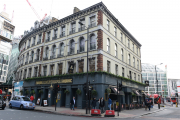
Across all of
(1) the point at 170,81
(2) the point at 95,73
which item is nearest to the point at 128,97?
(2) the point at 95,73

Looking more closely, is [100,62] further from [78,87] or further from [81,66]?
[78,87]

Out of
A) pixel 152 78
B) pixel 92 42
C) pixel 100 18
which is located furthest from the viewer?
pixel 152 78

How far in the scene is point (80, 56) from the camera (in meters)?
23.9

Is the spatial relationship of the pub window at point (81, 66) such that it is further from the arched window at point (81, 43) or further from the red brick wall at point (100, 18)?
the red brick wall at point (100, 18)

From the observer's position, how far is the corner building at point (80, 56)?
22.2m

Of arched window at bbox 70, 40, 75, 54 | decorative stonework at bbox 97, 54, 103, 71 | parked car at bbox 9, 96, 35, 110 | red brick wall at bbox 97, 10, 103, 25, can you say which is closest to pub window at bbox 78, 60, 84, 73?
arched window at bbox 70, 40, 75, 54

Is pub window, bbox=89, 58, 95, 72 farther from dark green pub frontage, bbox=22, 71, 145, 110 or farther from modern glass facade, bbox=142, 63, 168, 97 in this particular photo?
modern glass facade, bbox=142, 63, 168, 97

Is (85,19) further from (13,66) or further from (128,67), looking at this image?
(13,66)

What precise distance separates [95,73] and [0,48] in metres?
90.5

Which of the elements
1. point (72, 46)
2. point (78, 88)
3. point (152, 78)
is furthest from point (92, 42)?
point (152, 78)

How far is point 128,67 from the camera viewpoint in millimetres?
30781

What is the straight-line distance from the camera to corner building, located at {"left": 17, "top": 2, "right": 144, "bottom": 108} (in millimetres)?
22219

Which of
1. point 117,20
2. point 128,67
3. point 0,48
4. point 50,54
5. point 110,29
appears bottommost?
point 128,67

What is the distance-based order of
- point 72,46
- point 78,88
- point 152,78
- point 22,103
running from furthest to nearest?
1. point 152,78
2. point 72,46
3. point 78,88
4. point 22,103
